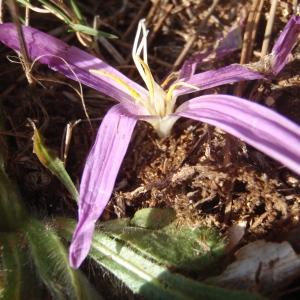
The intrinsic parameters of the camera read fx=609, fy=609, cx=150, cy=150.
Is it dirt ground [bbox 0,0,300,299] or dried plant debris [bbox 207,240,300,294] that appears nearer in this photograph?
dried plant debris [bbox 207,240,300,294]

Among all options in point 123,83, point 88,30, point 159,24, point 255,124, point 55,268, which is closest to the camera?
point 255,124

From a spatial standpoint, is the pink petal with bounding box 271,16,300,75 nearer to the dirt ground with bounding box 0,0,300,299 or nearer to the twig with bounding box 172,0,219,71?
the dirt ground with bounding box 0,0,300,299

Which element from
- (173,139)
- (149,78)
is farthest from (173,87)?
(173,139)

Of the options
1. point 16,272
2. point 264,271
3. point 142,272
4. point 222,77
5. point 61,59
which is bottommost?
point 16,272

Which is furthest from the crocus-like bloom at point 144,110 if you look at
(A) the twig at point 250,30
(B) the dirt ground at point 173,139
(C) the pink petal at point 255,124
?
(A) the twig at point 250,30

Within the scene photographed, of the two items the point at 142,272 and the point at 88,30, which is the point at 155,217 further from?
the point at 88,30

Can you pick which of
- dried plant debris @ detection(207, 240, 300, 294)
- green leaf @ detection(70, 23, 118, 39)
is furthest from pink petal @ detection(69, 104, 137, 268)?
dried plant debris @ detection(207, 240, 300, 294)

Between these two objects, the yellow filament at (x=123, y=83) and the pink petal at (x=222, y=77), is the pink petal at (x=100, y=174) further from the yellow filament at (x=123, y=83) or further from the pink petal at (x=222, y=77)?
the pink petal at (x=222, y=77)
